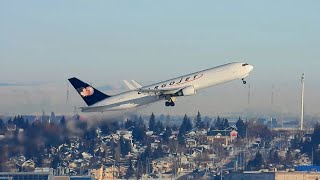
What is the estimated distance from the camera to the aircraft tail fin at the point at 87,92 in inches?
6511

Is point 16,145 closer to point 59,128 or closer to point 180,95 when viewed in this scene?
point 59,128

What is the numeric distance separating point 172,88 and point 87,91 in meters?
9.83

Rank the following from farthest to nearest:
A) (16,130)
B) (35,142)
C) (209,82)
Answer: (16,130)
(35,142)
(209,82)

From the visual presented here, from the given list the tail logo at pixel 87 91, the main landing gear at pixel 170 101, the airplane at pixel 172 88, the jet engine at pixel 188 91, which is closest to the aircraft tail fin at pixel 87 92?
the tail logo at pixel 87 91

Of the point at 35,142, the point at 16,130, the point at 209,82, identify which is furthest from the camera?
the point at 16,130

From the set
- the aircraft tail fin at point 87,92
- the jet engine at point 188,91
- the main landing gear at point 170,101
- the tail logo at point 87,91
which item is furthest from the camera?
the tail logo at point 87,91

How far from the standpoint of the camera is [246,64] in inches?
6427

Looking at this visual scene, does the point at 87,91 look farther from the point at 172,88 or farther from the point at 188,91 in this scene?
the point at 188,91

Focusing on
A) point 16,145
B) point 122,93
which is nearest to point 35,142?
point 16,145

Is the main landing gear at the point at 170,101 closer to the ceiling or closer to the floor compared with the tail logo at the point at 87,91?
closer to the floor

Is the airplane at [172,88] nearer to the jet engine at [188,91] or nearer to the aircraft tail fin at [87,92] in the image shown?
the jet engine at [188,91]

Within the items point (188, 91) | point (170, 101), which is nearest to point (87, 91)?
point (170, 101)

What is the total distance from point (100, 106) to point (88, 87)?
606 cm

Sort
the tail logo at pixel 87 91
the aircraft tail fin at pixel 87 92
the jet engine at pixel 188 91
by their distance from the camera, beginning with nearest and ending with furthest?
the jet engine at pixel 188 91, the aircraft tail fin at pixel 87 92, the tail logo at pixel 87 91
